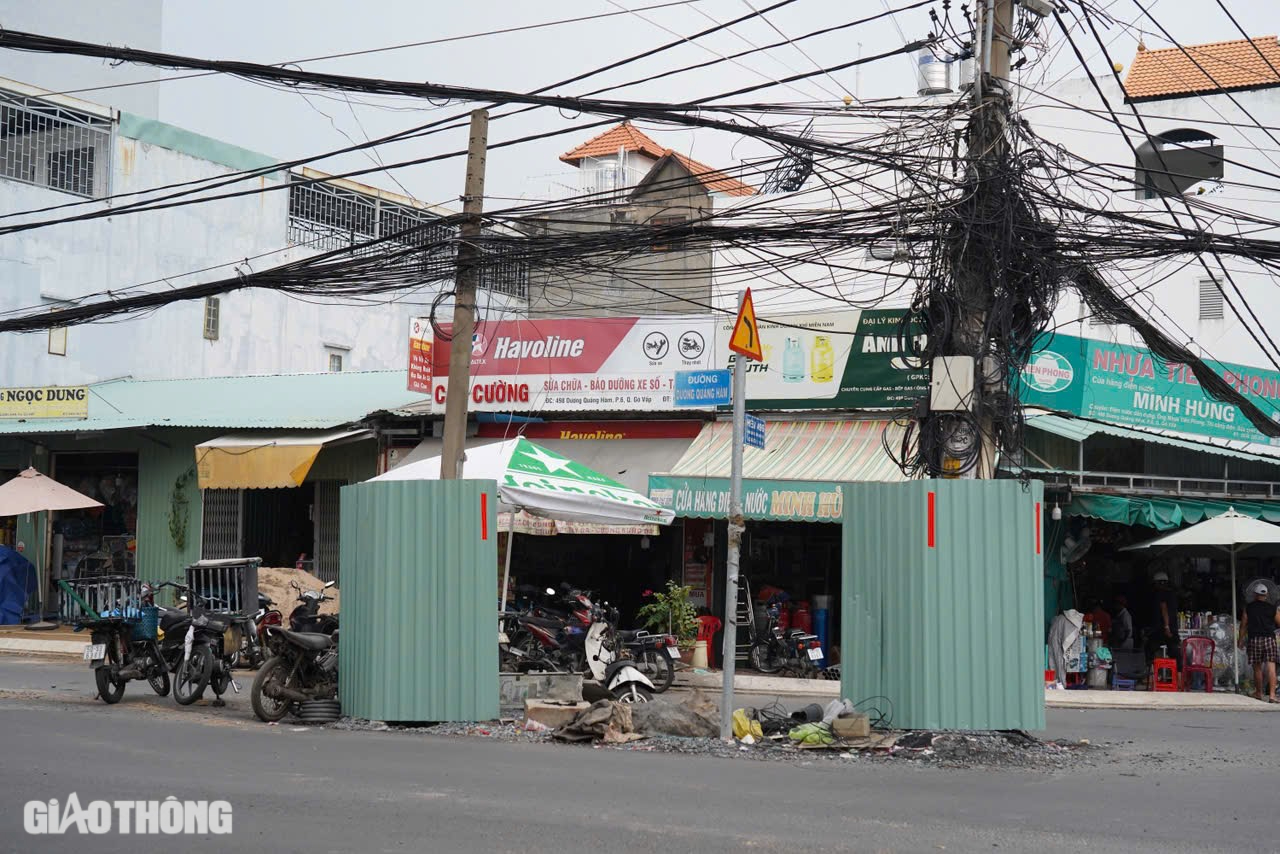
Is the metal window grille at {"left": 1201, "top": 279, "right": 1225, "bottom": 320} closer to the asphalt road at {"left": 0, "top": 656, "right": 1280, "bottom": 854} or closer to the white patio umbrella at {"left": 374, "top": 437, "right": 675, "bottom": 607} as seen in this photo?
the white patio umbrella at {"left": 374, "top": 437, "right": 675, "bottom": 607}

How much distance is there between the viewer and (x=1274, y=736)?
43.5 ft

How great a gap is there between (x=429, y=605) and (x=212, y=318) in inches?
980

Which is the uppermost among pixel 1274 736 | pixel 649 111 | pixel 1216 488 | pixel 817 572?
pixel 649 111

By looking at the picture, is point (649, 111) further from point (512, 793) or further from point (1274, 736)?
point (1274, 736)

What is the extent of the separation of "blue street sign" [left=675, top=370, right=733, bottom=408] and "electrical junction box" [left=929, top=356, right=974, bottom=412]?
28.6 ft

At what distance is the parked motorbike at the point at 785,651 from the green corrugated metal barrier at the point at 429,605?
7.64 m

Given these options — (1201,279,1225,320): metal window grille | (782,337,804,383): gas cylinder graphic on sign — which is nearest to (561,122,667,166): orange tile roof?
(1201,279,1225,320): metal window grille

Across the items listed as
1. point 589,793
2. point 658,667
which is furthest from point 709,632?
point 589,793

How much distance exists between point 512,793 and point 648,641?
7.73 metres

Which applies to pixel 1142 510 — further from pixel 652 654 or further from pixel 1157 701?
pixel 652 654

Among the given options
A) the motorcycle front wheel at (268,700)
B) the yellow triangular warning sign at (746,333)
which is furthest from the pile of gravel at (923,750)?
the yellow triangular warning sign at (746,333)

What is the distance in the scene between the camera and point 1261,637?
17.8 m

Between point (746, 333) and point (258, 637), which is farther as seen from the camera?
point (258, 637)

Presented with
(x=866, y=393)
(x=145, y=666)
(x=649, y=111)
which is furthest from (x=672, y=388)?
(x=145, y=666)
